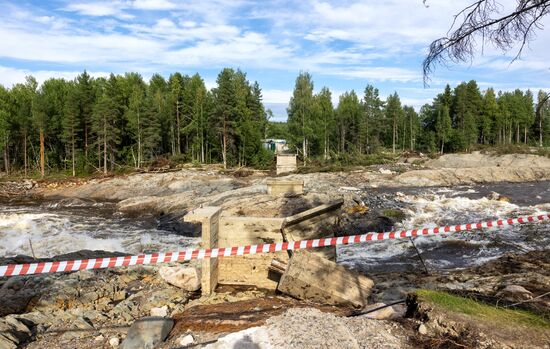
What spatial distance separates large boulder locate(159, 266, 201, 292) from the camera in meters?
8.58

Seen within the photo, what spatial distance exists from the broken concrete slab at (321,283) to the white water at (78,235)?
8385 millimetres

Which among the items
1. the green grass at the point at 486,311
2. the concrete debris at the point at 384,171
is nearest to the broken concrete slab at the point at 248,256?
the green grass at the point at 486,311

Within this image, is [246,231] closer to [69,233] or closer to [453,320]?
[453,320]

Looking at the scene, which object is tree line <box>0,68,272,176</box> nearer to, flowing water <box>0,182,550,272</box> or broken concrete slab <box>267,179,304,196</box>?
flowing water <box>0,182,550,272</box>

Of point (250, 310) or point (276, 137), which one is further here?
point (276, 137)

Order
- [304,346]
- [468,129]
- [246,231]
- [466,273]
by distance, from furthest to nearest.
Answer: [468,129] < [466,273] < [246,231] < [304,346]

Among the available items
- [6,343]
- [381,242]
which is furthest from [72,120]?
[6,343]

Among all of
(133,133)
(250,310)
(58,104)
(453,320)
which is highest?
(58,104)

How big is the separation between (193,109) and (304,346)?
4735 cm

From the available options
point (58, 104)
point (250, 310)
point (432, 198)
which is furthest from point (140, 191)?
point (250, 310)

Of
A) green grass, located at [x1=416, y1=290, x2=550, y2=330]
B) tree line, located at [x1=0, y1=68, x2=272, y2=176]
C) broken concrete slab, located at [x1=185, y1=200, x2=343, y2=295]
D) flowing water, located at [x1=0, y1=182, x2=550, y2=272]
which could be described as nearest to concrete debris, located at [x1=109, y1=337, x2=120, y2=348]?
broken concrete slab, located at [x1=185, y1=200, x2=343, y2=295]

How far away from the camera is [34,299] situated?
26.2 ft

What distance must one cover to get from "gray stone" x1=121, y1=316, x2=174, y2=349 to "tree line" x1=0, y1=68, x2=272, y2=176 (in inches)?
1473

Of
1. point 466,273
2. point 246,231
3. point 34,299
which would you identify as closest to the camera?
point 34,299
